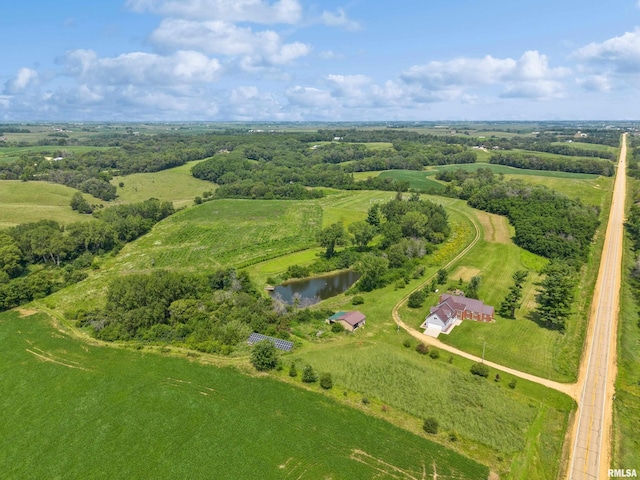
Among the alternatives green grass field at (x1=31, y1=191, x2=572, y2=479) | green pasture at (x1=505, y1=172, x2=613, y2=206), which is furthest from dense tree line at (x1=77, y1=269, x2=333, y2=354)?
green pasture at (x1=505, y1=172, x2=613, y2=206)

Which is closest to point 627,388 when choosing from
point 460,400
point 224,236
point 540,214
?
point 460,400

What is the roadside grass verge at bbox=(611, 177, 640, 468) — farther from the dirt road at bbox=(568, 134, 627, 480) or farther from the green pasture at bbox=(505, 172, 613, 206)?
the green pasture at bbox=(505, 172, 613, 206)

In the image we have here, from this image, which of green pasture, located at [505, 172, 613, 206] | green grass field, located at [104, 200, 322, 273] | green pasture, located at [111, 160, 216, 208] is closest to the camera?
green grass field, located at [104, 200, 322, 273]

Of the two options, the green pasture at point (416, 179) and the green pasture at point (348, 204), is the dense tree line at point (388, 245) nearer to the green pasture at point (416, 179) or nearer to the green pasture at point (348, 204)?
the green pasture at point (348, 204)

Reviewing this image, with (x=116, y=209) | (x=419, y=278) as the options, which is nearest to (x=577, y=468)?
(x=419, y=278)

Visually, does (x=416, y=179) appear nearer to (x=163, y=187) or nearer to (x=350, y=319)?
(x=163, y=187)

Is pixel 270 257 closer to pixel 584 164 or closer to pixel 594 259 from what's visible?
pixel 594 259
